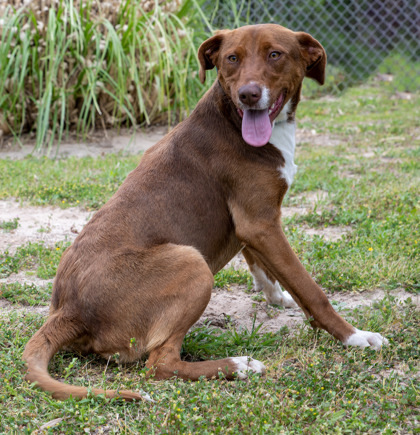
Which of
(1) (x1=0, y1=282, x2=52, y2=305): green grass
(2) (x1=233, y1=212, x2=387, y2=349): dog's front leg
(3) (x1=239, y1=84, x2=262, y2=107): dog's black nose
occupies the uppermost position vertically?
(3) (x1=239, y1=84, x2=262, y2=107): dog's black nose

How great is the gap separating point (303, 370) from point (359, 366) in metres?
0.28

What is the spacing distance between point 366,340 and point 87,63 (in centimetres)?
569

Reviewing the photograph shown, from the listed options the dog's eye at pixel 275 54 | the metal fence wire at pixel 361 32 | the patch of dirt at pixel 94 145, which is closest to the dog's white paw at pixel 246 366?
the dog's eye at pixel 275 54

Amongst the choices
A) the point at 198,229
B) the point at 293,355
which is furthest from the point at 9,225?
the point at 293,355

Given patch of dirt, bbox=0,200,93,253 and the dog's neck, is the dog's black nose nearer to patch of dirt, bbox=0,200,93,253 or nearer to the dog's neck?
the dog's neck

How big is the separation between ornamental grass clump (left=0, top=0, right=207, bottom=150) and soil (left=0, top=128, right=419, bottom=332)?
33 centimetres

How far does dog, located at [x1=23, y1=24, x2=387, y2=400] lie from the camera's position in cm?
293

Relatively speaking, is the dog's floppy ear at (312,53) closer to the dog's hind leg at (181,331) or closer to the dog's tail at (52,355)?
the dog's hind leg at (181,331)

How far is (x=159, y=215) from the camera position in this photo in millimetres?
3189

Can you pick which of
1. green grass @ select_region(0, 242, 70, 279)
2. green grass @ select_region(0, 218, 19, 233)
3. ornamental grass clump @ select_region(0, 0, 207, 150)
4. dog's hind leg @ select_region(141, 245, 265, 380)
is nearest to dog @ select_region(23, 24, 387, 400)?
dog's hind leg @ select_region(141, 245, 265, 380)

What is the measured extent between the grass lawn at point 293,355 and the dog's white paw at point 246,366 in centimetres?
6

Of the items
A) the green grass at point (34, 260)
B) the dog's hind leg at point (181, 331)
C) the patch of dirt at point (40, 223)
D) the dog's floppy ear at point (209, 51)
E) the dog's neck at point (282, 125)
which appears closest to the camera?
the dog's hind leg at point (181, 331)

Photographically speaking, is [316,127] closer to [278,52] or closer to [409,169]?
[409,169]

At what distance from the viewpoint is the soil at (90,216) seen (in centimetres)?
369
